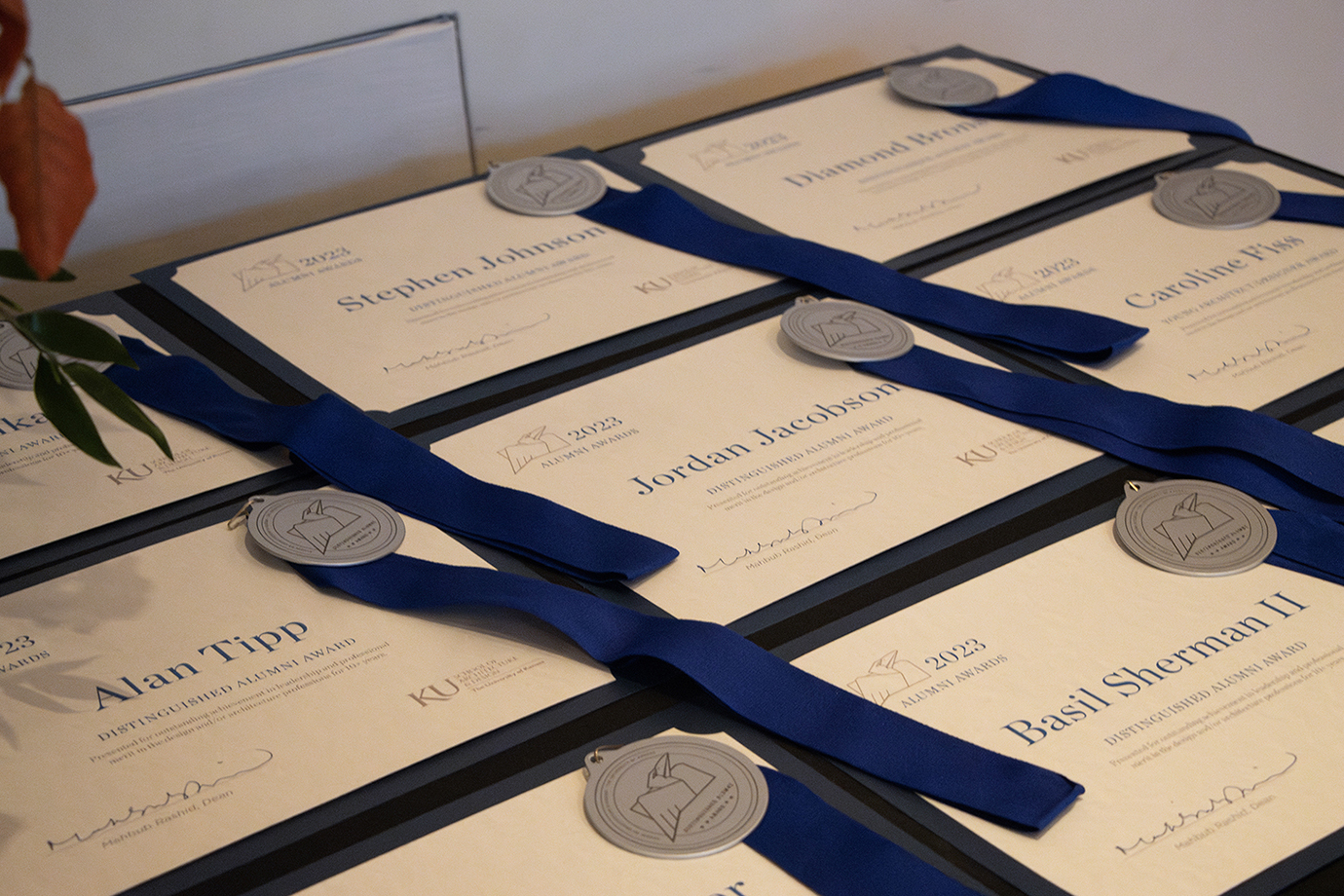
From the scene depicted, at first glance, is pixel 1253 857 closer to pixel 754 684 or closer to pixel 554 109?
pixel 754 684

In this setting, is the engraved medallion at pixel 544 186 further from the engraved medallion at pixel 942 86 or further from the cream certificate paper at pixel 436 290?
the engraved medallion at pixel 942 86

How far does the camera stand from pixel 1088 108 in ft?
4.63

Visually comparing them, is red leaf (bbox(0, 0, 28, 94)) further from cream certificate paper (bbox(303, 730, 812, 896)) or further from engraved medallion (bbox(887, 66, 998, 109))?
engraved medallion (bbox(887, 66, 998, 109))

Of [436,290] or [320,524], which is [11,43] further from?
[436,290]

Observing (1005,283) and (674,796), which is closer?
(674,796)

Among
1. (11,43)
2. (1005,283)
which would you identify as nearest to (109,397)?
(11,43)

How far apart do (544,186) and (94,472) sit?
1.71 ft

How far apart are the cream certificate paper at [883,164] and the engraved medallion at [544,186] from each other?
0.29ft

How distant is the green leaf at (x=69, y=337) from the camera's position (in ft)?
2.07

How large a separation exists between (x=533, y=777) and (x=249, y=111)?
3.12 feet
